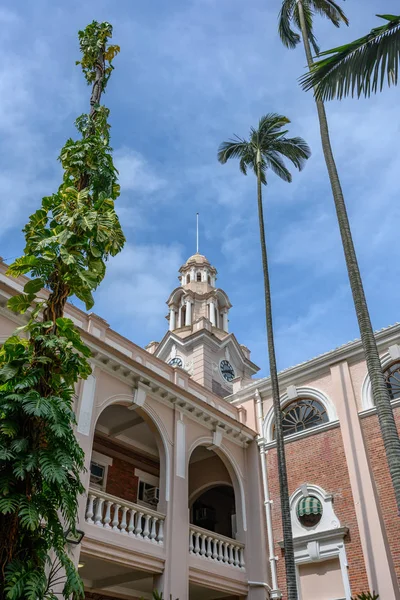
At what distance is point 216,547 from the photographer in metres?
15.8

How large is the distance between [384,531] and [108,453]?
8481 mm

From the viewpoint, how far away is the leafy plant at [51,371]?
5.60m

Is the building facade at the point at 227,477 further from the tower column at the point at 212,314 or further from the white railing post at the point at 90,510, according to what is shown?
the tower column at the point at 212,314

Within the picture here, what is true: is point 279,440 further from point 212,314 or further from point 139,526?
point 212,314

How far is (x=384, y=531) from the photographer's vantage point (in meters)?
14.7

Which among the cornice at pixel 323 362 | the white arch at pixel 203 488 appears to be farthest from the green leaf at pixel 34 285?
the white arch at pixel 203 488

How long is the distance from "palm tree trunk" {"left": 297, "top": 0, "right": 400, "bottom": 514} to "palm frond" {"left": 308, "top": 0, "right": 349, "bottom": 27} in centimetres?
336

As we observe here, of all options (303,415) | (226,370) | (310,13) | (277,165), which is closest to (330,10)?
(310,13)

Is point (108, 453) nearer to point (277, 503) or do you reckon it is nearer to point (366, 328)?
point (277, 503)

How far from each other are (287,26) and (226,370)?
66.7ft

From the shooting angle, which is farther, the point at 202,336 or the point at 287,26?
the point at 202,336

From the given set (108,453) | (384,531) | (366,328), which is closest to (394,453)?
(366,328)

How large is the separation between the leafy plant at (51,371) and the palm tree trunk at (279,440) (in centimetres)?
801

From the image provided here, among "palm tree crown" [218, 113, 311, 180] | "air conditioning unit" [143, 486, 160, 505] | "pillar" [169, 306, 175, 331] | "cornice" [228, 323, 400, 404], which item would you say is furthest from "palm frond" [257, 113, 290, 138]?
"pillar" [169, 306, 175, 331]
